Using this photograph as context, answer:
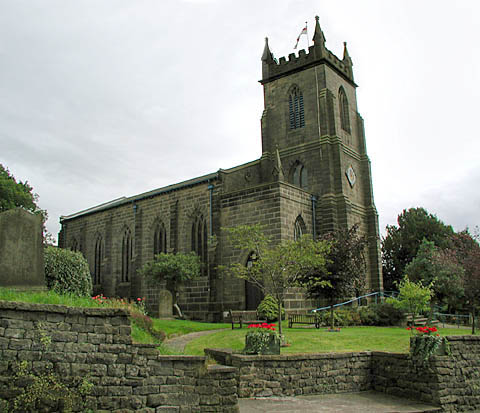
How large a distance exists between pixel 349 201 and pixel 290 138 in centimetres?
653

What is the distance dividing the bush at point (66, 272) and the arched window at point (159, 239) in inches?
620

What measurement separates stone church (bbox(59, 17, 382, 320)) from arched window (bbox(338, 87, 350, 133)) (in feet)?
0.25

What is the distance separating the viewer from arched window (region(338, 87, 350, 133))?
33.6 metres

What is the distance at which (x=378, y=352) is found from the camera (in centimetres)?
1380

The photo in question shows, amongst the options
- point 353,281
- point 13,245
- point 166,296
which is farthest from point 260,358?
point 166,296

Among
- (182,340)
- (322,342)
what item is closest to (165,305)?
(182,340)

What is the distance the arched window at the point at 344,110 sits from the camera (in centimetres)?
3362

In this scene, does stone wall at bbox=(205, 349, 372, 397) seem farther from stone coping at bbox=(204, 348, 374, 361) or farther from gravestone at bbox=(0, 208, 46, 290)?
gravestone at bbox=(0, 208, 46, 290)

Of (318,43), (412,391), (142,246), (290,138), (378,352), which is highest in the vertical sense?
(318,43)

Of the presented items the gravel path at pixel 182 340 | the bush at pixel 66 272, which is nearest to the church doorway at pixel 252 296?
the gravel path at pixel 182 340

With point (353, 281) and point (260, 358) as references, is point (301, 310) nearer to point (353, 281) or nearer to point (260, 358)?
point (353, 281)

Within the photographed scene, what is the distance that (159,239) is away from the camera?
3394 centimetres

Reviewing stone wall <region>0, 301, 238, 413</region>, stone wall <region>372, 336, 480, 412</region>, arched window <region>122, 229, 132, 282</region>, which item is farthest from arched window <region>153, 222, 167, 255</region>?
stone wall <region>0, 301, 238, 413</region>

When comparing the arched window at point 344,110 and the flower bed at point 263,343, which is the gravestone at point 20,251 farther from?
the arched window at point 344,110
